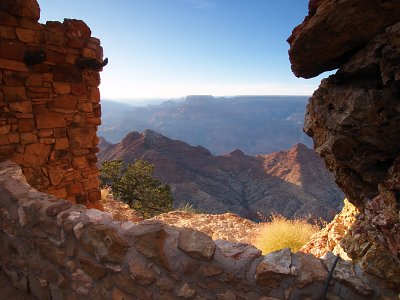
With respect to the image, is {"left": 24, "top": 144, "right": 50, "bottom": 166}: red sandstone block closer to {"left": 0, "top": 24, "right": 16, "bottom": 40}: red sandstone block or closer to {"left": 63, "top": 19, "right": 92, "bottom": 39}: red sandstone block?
{"left": 0, "top": 24, "right": 16, "bottom": 40}: red sandstone block

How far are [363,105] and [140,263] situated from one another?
7.09 ft

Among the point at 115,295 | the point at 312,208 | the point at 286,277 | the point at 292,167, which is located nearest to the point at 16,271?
the point at 115,295

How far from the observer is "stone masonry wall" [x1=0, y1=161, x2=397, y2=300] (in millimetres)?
1798

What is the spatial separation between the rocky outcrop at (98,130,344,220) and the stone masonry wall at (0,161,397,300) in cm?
3216

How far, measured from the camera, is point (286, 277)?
5.92ft

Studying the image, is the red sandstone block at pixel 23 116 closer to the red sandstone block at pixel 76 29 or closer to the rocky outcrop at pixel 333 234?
the red sandstone block at pixel 76 29

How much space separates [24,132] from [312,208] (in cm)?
3996

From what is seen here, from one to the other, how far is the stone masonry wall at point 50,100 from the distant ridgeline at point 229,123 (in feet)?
399

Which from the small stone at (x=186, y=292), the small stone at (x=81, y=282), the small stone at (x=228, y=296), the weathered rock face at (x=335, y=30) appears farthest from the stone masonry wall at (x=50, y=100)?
the small stone at (x=228, y=296)

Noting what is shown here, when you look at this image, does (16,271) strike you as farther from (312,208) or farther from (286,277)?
(312,208)

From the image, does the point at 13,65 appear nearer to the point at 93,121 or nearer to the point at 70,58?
the point at 70,58

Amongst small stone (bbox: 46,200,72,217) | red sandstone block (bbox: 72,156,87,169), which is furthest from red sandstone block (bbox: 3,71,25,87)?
small stone (bbox: 46,200,72,217)

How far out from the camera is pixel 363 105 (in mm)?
2406

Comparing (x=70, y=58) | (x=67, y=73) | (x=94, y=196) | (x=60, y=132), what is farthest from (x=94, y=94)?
(x=94, y=196)
